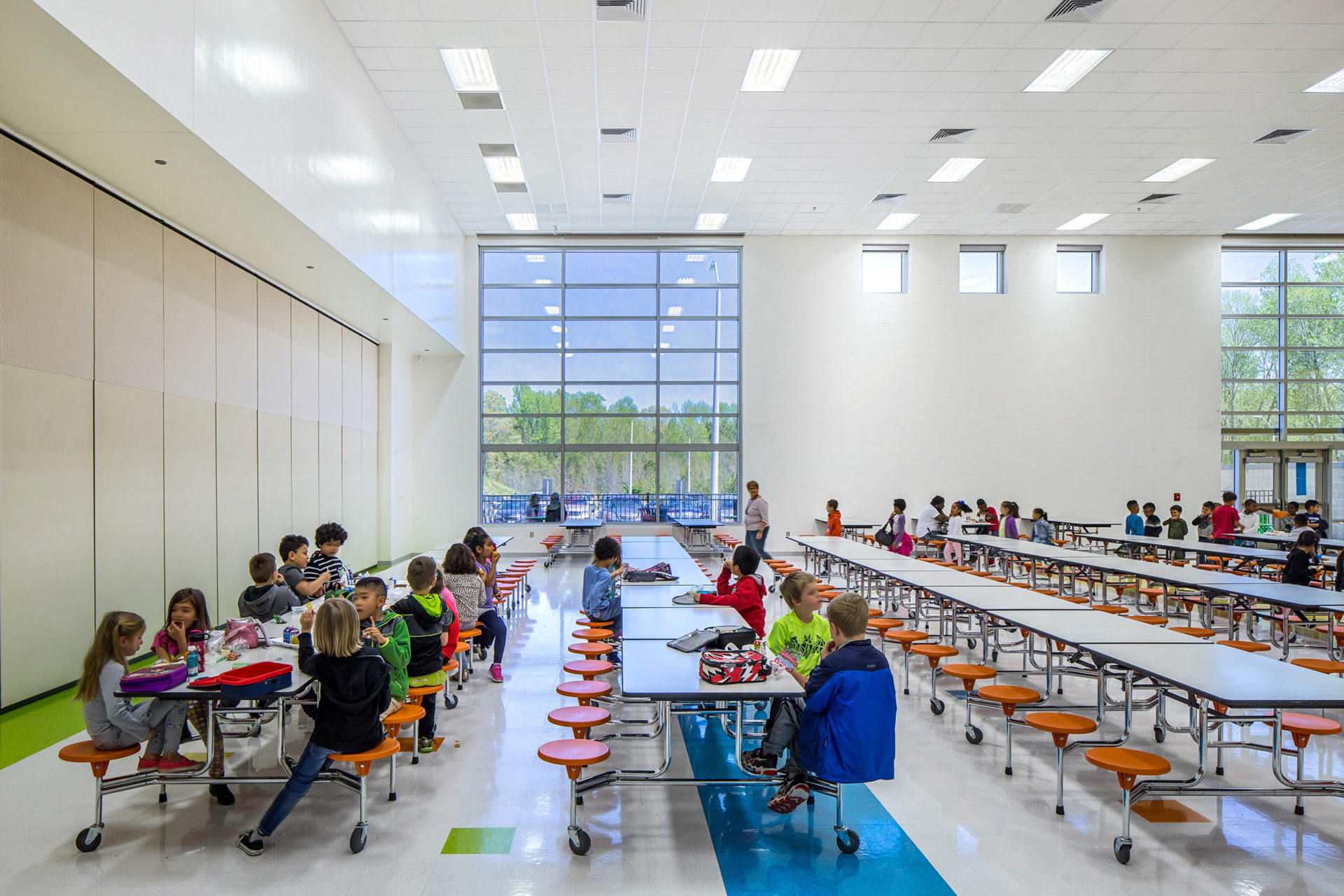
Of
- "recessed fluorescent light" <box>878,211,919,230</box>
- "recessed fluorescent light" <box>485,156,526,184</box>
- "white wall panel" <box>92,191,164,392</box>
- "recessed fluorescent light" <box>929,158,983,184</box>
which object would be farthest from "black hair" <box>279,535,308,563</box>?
"recessed fluorescent light" <box>878,211,919,230</box>

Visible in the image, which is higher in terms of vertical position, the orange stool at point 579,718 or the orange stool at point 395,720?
the orange stool at point 579,718

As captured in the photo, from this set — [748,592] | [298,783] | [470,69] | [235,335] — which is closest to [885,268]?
[470,69]

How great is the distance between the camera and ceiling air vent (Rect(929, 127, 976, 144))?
386 inches

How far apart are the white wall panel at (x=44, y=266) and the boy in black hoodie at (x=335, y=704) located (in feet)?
11.7

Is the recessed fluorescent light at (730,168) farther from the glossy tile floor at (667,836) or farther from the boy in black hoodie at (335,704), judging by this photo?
the boy in black hoodie at (335,704)

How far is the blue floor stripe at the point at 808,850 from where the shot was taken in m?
2.95

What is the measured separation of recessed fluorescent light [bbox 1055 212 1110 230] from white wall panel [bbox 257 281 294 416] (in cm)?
1318

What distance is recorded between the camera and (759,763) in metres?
3.43

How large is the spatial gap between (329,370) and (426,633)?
7164 mm

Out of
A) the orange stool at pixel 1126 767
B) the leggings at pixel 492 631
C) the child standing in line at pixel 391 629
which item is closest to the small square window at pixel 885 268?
the leggings at pixel 492 631

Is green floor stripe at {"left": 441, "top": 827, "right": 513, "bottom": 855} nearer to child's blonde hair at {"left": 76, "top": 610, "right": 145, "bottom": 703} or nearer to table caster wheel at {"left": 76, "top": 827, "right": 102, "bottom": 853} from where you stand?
table caster wheel at {"left": 76, "top": 827, "right": 102, "bottom": 853}

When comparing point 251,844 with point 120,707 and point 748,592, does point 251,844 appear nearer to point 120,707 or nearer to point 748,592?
point 120,707

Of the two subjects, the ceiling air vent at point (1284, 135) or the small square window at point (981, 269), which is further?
the small square window at point (981, 269)

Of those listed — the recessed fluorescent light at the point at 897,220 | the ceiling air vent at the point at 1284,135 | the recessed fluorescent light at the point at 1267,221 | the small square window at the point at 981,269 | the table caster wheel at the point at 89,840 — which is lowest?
the table caster wheel at the point at 89,840
